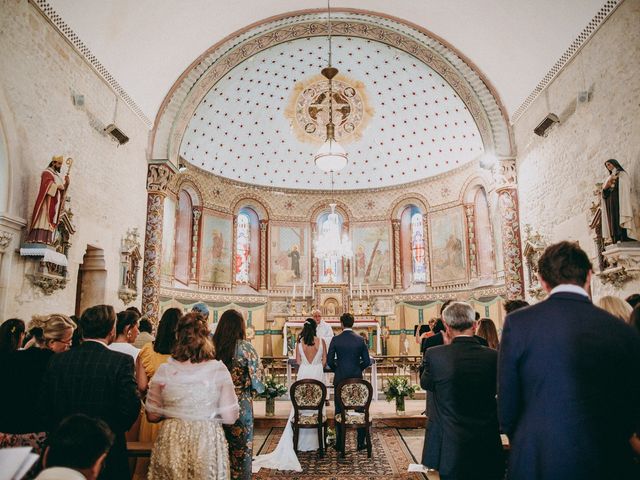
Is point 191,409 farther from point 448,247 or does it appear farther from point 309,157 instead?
point 309,157

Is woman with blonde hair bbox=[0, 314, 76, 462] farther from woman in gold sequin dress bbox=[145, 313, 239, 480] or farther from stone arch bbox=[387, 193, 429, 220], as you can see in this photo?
stone arch bbox=[387, 193, 429, 220]

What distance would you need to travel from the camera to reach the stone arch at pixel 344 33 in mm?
12336

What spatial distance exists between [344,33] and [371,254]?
8.08 metres

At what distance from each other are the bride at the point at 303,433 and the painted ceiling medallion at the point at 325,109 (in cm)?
1120

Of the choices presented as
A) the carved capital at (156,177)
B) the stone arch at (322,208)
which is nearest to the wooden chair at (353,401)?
the carved capital at (156,177)

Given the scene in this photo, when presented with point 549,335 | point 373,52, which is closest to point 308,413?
point 549,335

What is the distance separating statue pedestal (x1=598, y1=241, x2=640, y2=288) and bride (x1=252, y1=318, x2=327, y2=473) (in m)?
4.55

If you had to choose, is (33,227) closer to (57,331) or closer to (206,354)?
(57,331)

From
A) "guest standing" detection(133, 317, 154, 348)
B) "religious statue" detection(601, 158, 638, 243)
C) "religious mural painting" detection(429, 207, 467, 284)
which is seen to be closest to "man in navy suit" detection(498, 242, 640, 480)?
"guest standing" detection(133, 317, 154, 348)

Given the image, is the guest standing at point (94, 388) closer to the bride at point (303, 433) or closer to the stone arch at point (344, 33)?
the bride at point (303, 433)

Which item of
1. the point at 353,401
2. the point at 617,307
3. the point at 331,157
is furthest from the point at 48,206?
the point at 617,307

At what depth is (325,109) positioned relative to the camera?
16.8 meters

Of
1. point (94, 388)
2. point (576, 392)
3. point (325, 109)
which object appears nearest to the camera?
point (576, 392)

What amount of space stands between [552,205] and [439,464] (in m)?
8.44
